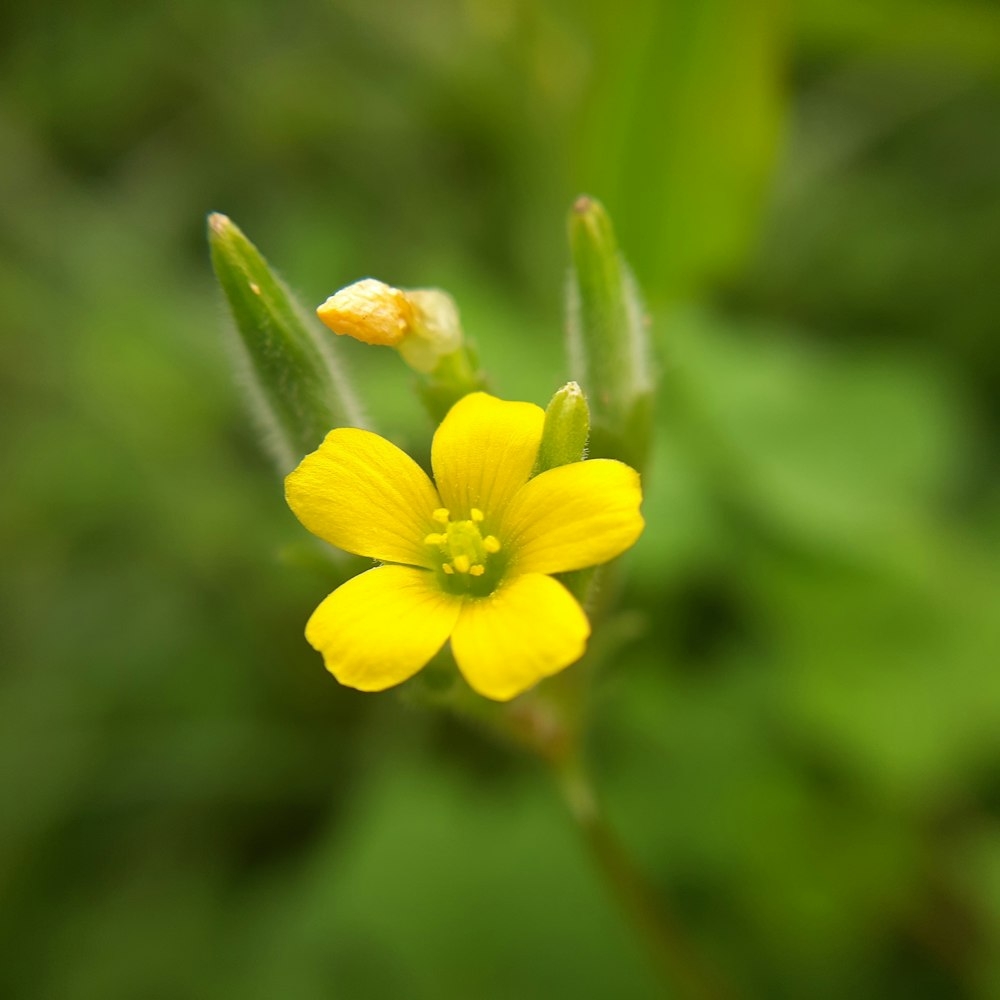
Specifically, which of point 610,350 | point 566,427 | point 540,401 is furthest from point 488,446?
point 540,401

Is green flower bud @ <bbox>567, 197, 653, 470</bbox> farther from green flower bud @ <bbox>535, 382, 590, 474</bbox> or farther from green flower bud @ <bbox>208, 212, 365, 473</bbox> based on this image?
A: green flower bud @ <bbox>208, 212, 365, 473</bbox>

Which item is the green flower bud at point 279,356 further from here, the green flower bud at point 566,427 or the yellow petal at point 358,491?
the green flower bud at point 566,427

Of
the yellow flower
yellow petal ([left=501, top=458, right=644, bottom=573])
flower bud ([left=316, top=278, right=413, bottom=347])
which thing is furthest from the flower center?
flower bud ([left=316, top=278, right=413, bottom=347])

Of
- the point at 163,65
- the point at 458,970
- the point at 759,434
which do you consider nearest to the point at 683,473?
the point at 759,434

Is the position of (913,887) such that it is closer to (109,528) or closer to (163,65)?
(109,528)

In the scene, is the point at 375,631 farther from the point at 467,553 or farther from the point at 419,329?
the point at 419,329

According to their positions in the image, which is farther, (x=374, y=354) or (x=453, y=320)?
(x=374, y=354)
